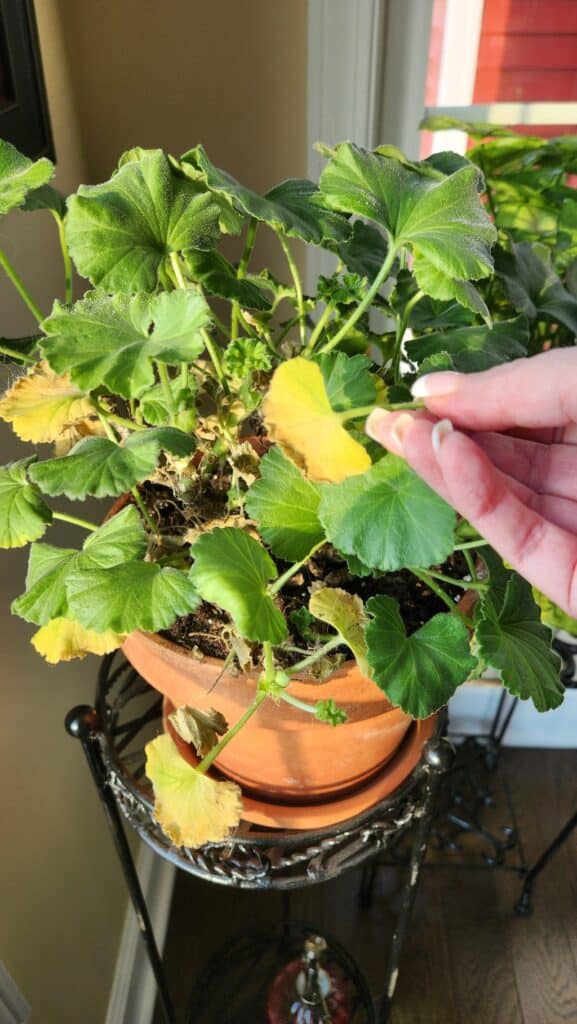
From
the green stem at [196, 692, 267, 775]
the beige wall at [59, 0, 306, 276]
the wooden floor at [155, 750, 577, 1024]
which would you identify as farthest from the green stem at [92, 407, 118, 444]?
the wooden floor at [155, 750, 577, 1024]

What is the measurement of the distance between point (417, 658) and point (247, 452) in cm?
19

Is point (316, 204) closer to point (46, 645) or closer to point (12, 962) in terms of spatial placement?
point (46, 645)

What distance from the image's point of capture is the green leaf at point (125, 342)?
0.42 metres

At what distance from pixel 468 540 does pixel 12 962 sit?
59 cm

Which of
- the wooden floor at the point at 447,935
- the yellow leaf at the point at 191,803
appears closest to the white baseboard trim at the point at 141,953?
the wooden floor at the point at 447,935

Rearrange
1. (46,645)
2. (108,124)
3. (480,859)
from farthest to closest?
(480,859) < (108,124) < (46,645)

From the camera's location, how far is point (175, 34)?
2.65 ft

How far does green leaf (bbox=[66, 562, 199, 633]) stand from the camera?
0.47m

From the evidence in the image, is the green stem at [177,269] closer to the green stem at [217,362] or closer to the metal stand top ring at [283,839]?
the green stem at [217,362]

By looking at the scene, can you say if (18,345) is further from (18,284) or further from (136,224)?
(136,224)

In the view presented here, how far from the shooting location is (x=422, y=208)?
460 millimetres

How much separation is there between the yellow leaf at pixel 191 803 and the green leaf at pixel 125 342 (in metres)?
0.26

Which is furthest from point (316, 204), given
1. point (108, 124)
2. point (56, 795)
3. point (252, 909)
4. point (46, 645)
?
point (252, 909)

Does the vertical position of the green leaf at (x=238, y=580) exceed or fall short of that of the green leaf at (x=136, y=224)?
it falls short
